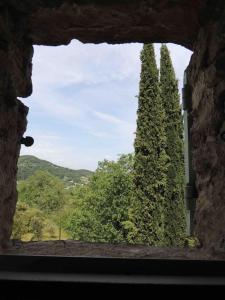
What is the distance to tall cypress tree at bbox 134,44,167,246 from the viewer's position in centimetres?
852

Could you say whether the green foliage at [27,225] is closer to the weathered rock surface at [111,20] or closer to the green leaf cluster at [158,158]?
the green leaf cluster at [158,158]

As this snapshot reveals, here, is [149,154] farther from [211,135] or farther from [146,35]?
[211,135]

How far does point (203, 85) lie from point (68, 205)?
1847cm

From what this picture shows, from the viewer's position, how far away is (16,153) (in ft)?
4.56

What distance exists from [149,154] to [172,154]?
0.57 metres

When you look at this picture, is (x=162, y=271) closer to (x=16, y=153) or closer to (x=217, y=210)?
(x=217, y=210)

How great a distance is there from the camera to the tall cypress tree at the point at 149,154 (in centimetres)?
852

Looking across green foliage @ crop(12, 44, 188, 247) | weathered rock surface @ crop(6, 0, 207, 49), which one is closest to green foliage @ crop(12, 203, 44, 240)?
green foliage @ crop(12, 44, 188, 247)

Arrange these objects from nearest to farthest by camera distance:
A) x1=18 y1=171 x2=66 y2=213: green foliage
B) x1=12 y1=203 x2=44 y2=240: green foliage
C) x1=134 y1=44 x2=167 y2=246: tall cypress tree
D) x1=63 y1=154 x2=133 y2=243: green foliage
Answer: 1. x1=12 y1=203 x2=44 y2=240: green foliage
2. x1=134 y1=44 x2=167 y2=246: tall cypress tree
3. x1=63 y1=154 x2=133 y2=243: green foliage
4. x1=18 y1=171 x2=66 y2=213: green foliage

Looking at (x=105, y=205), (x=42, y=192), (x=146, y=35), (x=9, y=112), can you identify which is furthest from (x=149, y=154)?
(x=42, y=192)

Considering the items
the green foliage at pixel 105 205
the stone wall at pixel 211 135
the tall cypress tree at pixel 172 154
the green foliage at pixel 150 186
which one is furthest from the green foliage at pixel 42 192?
the stone wall at pixel 211 135

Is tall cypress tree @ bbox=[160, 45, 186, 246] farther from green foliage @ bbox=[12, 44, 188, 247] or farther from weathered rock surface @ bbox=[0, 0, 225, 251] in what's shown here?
weathered rock surface @ bbox=[0, 0, 225, 251]

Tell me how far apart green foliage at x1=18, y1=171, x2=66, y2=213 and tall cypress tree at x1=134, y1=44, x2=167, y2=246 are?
10.1 meters

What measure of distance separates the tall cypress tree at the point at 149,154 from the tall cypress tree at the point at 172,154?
16 cm
